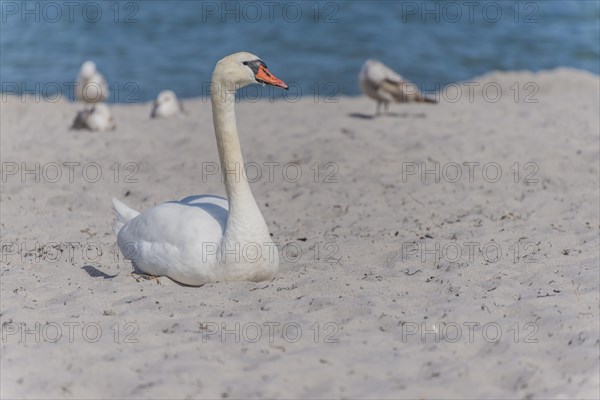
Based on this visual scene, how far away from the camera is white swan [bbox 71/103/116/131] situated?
39.5 ft

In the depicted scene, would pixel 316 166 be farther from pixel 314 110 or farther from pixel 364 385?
pixel 364 385

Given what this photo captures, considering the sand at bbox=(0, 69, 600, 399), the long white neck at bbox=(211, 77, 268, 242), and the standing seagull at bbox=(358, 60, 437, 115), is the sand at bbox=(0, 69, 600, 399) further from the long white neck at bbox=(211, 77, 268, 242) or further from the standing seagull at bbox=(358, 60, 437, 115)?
the standing seagull at bbox=(358, 60, 437, 115)

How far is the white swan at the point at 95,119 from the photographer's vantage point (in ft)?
39.5

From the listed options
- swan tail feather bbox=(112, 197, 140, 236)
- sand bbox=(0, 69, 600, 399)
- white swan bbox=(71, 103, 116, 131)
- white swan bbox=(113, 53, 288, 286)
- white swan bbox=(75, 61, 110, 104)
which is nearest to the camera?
sand bbox=(0, 69, 600, 399)

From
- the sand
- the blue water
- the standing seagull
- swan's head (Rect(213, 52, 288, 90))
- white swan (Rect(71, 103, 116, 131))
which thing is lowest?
the sand

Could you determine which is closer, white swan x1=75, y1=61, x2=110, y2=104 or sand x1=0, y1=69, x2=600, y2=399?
sand x1=0, y1=69, x2=600, y2=399

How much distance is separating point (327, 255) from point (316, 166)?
10.8 feet

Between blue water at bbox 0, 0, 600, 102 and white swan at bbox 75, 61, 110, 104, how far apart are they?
12.5 feet

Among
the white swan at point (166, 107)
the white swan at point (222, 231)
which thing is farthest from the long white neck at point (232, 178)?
the white swan at point (166, 107)

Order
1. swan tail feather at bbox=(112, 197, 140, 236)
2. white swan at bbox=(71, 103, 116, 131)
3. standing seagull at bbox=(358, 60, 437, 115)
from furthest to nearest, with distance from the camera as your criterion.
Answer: standing seagull at bbox=(358, 60, 437, 115), white swan at bbox=(71, 103, 116, 131), swan tail feather at bbox=(112, 197, 140, 236)

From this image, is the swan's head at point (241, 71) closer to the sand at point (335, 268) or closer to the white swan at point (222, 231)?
the white swan at point (222, 231)

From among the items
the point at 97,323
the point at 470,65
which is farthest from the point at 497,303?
the point at 470,65

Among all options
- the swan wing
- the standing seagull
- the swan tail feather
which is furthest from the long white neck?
the standing seagull

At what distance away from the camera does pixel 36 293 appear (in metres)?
5.50
